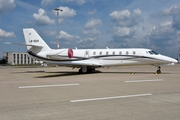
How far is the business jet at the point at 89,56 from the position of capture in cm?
2116

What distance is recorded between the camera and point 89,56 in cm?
2356

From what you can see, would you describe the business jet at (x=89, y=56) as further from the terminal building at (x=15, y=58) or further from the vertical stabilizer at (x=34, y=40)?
the terminal building at (x=15, y=58)

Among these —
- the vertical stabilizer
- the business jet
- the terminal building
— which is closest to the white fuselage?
the business jet

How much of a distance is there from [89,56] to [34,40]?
7.47 meters

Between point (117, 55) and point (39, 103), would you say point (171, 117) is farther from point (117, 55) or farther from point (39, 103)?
point (117, 55)

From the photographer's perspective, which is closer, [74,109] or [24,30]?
[74,109]

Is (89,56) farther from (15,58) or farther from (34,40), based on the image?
(15,58)

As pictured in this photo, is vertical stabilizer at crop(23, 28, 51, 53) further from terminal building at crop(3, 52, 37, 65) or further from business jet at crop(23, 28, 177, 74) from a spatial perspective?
terminal building at crop(3, 52, 37, 65)

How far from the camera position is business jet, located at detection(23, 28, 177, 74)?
21.2 metres

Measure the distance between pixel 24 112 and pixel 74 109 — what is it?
5.12ft

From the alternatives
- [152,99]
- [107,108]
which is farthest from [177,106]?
[107,108]

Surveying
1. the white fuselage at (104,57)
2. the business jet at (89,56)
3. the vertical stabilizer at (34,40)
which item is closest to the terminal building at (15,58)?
the vertical stabilizer at (34,40)

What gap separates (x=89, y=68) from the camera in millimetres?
24344

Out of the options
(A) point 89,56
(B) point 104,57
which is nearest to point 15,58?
(A) point 89,56
